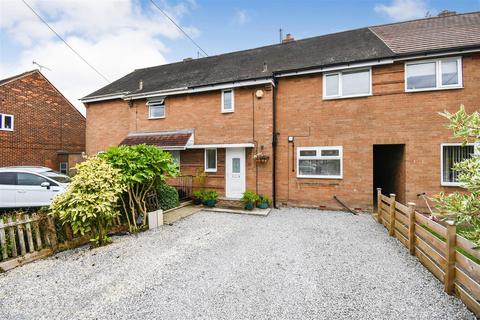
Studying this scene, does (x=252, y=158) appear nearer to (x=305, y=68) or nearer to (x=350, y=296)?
(x=305, y=68)

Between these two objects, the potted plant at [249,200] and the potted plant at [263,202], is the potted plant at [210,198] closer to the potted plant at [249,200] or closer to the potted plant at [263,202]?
the potted plant at [249,200]

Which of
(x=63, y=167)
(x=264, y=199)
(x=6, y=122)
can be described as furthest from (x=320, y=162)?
(x=6, y=122)

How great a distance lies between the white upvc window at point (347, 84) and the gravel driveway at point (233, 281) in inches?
225

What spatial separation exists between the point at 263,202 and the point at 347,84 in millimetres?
6209

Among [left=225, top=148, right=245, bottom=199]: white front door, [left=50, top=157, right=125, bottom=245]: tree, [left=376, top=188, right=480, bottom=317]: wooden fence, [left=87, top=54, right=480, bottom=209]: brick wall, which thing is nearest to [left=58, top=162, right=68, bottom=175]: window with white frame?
[left=87, top=54, right=480, bottom=209]: brick wall

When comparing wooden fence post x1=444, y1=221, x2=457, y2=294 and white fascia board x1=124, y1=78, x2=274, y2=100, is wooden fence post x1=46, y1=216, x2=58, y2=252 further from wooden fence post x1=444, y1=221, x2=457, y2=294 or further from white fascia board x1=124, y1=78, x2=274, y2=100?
white fascia board x1=124, y1=78, x2=274, y2=100

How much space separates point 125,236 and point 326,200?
7.71 metres

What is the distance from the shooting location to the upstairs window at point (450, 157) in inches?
313

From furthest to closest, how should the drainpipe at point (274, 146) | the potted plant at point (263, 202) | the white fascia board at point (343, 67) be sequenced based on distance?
the drainpipe at point (274, 146), the potted plant at point (263, 202), the white fascia board at point (343, 67)

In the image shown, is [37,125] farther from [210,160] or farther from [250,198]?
[250,198]

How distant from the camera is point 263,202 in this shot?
940cm

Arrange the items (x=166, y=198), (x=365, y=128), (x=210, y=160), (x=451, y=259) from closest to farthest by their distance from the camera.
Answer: (x=451, y=259)
(x=365, y=128)
(x=166, y=198)
(x=210, y=160)

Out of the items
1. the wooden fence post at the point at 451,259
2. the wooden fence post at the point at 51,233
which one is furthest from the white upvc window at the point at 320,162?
the wooden fence post at the point at 51,233

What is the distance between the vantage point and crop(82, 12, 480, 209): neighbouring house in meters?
8.16
